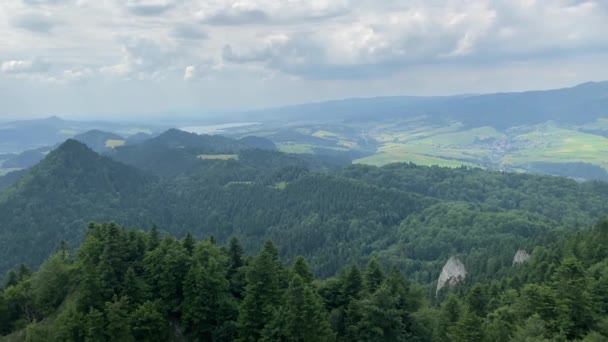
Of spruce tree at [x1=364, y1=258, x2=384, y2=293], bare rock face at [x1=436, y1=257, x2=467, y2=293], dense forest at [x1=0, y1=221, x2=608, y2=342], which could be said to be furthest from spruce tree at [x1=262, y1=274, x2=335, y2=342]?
bare rock face at [x1=436, y1=257, x2=467, y2=293]

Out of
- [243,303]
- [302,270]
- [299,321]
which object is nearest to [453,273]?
[302,270]

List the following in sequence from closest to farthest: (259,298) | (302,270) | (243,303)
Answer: (243,303) → (259,298) → (302,270)

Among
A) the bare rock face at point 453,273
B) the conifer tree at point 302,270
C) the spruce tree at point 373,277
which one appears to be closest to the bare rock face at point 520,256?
the bare rock face at point 453,273

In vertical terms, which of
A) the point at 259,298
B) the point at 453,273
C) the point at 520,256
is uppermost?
the point at 259,298

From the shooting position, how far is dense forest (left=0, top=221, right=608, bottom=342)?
42.8m

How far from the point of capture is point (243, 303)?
47.0 m

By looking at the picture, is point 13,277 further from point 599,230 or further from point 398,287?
point 599,230

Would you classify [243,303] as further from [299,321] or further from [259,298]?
[299,321]

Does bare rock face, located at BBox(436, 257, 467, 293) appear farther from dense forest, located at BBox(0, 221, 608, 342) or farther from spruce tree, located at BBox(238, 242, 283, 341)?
spruce tree, located at BBox(238, 242, 283, 341)

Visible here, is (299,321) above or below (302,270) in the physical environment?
below

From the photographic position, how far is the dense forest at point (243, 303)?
140 ft

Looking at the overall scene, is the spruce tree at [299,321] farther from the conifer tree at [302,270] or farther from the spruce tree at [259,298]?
the conifer tree at [302,270]

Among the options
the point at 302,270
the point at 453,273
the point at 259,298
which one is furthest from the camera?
the point at 453,273

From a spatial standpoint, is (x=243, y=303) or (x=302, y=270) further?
(x=302, y=270)
